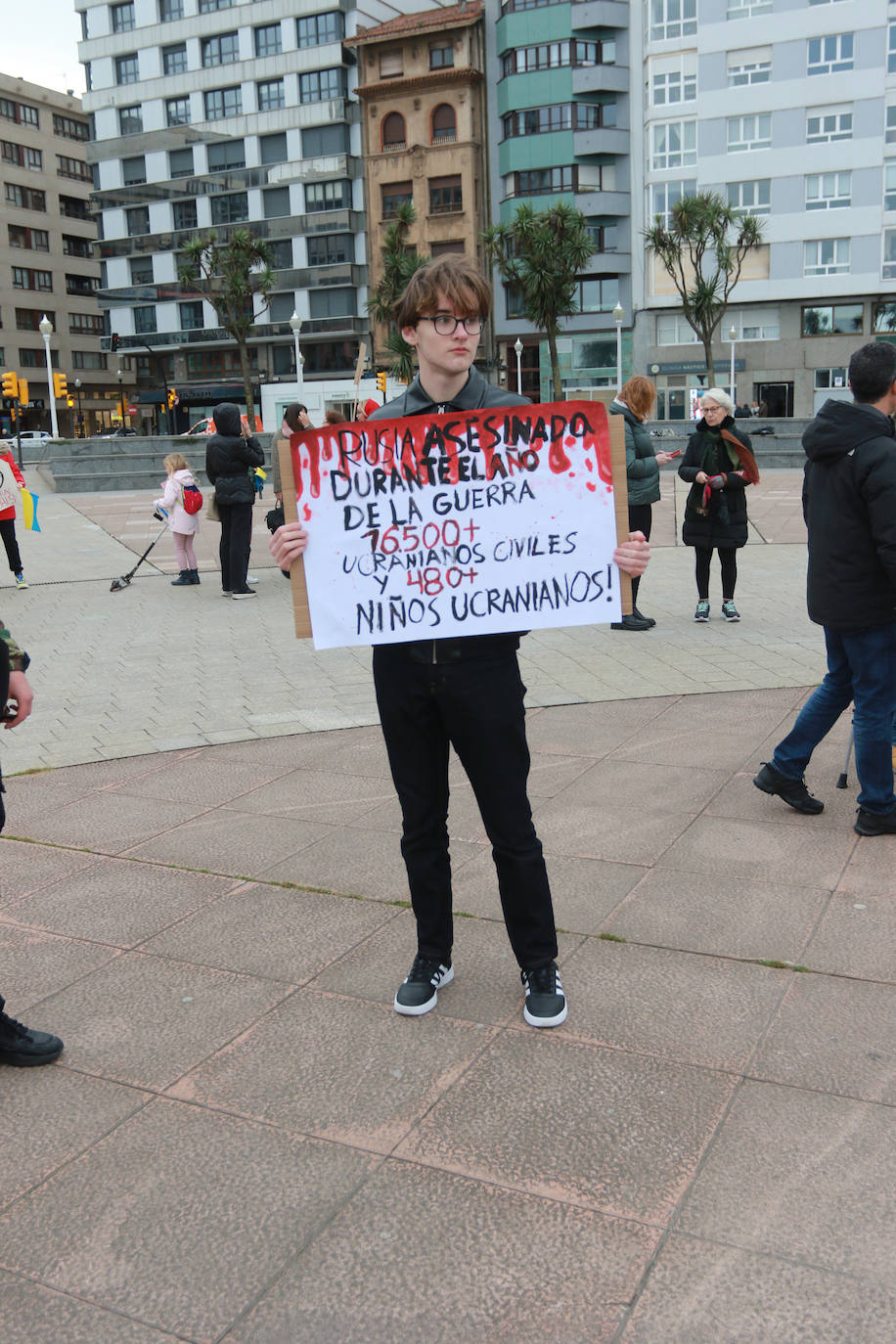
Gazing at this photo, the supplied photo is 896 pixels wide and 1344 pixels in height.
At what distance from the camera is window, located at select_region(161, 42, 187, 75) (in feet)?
220

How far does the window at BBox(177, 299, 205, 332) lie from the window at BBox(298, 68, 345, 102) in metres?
12.8

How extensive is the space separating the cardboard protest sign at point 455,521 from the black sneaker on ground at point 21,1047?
137 centimetres

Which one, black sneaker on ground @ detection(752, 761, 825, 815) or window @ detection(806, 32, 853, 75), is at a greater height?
window @ detection(806, 32, 853, 75)

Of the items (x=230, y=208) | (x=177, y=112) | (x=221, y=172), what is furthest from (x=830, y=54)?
(x=177, y=112)

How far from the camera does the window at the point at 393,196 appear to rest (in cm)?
6187

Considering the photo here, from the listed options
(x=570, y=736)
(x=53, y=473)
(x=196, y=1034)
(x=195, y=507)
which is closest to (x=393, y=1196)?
(x=196, y=1034)

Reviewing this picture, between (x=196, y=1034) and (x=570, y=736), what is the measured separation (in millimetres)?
3561

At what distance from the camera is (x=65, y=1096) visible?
10.2 feet

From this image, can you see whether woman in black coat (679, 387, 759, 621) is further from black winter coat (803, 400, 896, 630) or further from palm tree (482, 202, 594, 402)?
palm tree (482, 202, 594, 402)

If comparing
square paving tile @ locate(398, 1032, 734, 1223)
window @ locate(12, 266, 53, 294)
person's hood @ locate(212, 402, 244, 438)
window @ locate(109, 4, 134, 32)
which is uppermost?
window @ locate(109, 4, 134, 32)

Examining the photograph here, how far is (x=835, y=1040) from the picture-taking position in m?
3.22

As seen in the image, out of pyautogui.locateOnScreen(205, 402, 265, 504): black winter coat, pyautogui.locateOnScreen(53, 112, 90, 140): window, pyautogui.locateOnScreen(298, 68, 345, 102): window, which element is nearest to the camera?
pyautogui.locateOnScreen(205, 402, 265, 504): black winter coat

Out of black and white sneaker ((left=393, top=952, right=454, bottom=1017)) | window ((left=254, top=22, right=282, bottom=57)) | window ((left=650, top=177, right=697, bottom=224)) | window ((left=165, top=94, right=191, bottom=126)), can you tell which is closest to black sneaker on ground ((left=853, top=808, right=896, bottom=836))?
black and white sneaker ((left=393, top=952, right=454, bottom=1017))

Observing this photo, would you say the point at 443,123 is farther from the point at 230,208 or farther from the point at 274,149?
the point at 230,208
